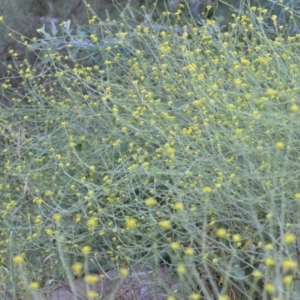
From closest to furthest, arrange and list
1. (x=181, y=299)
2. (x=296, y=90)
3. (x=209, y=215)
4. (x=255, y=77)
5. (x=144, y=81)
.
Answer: (x=181, y=299) < (x=209, y=215) < (x=296, y=90) < (x=255, y=77) < (x=144, y=81)

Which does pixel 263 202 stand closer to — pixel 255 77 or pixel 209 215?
Answer: pixel 209 215

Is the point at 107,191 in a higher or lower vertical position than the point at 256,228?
lower

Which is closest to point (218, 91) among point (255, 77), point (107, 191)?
point (255, 77)

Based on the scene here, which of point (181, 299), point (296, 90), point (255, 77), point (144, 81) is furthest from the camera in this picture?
point (144, 81)

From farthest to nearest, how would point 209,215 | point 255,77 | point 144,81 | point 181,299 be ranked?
point 144,81
point 255,77
point 209,215
point 181,299

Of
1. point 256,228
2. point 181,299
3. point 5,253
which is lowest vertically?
point 5,253

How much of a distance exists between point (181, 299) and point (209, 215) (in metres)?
0.32

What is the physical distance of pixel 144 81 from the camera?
3.12 m

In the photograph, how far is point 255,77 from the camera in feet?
8.79

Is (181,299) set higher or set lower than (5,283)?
higher

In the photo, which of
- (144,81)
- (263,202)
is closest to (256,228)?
(263,202)

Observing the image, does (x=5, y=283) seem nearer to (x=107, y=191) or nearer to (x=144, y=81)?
(x=107, y=191)

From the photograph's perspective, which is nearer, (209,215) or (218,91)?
(209,215)

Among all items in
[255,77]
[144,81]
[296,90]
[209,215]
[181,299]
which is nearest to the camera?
[181,299]
